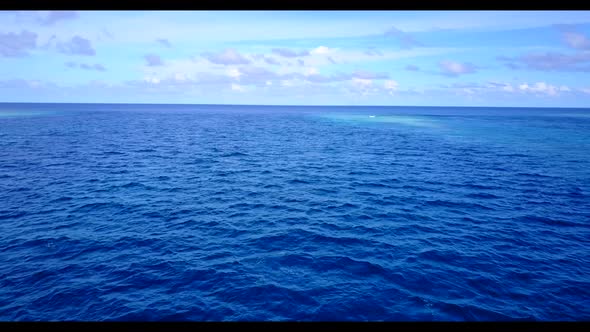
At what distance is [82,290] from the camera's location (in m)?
17.8

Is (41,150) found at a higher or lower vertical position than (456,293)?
higher

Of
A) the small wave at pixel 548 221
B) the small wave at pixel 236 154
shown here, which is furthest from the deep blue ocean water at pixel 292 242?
the small wave at pixel 236 154

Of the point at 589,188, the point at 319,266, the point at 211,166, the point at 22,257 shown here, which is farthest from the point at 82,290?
the point at 589,188

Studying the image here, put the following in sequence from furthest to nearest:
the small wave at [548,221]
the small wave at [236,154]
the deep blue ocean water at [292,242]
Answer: the small wave at [236,154] → the small wave at [548,221] → the deep blue ocean water at [292,242]

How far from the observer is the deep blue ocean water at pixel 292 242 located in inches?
661

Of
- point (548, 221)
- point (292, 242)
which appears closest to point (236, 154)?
point (292, 242)

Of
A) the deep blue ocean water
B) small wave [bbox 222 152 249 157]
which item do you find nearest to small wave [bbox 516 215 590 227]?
the deep blue ocean water

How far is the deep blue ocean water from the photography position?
16.8 meters

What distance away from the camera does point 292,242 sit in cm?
2391

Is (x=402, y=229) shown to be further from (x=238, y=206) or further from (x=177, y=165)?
(x=177, y=165)

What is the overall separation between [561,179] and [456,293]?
34132 millimetres

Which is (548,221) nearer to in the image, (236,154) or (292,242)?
(292,242)

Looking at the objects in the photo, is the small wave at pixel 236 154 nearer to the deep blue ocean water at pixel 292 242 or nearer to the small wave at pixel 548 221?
the deep blue ocean water at pixel 292 242

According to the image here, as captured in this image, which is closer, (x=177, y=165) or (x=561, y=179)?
(x=561, y=179)
